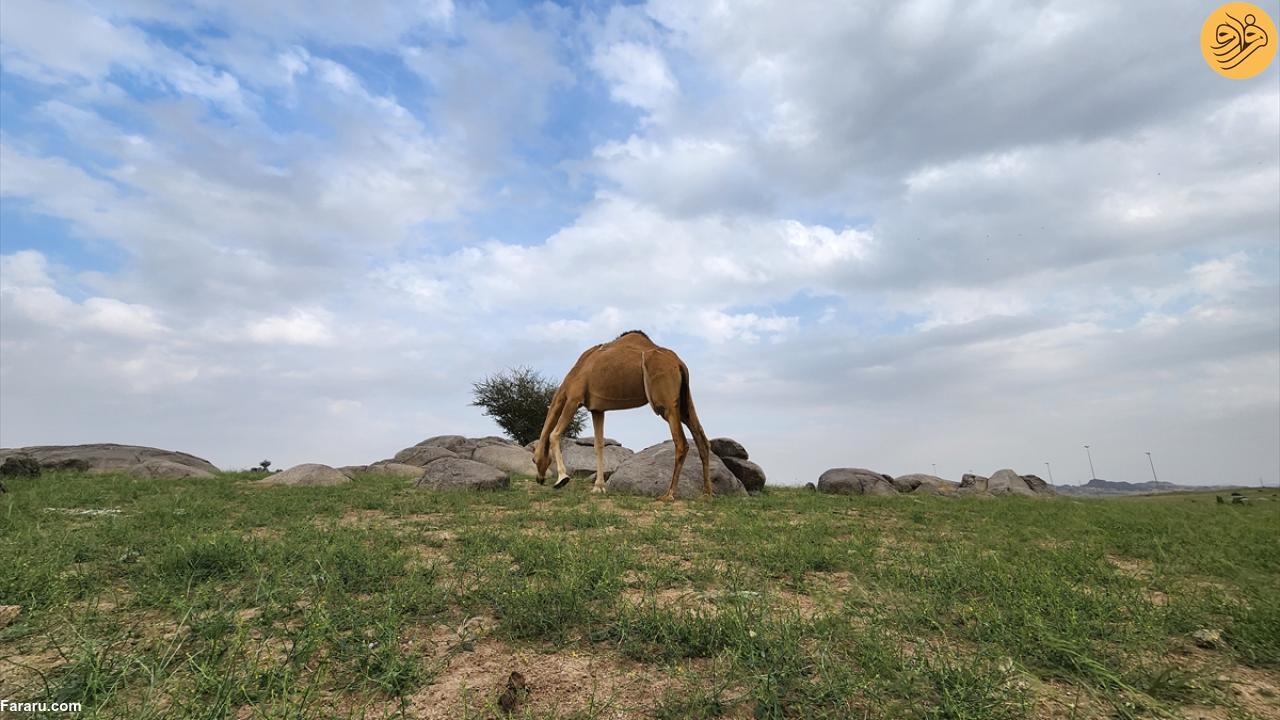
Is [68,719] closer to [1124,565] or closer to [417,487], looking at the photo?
[1124,565]

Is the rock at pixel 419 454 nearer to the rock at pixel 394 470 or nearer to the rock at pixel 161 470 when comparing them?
the rock at pixel 394 470

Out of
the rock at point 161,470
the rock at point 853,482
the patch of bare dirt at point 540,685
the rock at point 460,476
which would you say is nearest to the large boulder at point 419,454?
the rock at point 161,470

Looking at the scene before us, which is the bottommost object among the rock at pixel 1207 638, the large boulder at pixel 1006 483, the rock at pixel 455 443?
the rock at pixel 1207 638

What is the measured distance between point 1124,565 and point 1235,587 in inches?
45.6

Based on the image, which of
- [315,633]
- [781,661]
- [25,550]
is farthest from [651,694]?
[25,550]

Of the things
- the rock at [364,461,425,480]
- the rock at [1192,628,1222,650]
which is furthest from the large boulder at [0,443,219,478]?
the rock at [1192,628,1222,650]

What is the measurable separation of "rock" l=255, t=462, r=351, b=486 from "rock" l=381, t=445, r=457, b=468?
394 inches

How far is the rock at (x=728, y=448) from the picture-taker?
19047 millimetres

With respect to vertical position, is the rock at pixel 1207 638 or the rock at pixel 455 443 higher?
the rock at pixel 455 443

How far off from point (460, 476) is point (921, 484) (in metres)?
20.9

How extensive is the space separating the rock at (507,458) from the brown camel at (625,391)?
36.5ft

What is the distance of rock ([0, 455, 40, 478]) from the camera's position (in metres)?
14.8

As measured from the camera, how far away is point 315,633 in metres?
3.42

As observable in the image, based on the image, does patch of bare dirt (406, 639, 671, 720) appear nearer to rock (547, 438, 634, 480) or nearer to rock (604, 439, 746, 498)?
rock (604, 439, 746, 498)
